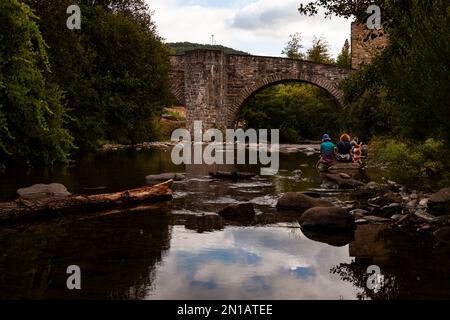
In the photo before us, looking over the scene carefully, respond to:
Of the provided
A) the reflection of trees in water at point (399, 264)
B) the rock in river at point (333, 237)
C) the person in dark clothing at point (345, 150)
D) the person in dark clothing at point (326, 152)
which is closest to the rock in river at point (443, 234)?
the reflection of trees in water at point (399, 264)

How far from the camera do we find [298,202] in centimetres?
1082

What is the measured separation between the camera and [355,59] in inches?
1534

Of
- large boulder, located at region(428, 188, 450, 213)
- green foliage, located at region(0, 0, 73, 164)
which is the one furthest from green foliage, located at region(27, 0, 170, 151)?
large boulder, located at region(428, 188, 450, 213)

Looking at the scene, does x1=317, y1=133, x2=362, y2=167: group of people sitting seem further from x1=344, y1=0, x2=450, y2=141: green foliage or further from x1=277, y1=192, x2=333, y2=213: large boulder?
x1=277, y1=192, x2=333, y2=213: large boulder

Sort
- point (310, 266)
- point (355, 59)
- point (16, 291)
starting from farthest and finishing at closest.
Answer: point (355, 59), point (310, 266), point (16, 291)

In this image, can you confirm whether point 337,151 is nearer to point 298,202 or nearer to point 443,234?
point 298,202

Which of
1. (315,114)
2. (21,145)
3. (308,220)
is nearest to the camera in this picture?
(308,220)

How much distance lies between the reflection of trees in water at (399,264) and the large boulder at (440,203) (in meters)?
1.24

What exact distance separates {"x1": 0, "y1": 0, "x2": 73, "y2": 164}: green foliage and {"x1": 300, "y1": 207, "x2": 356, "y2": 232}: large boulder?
768 centimetres

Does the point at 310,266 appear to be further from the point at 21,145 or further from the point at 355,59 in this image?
the point at 355,59

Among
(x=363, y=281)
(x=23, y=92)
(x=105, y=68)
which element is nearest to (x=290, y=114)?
(x=105, y=68)
